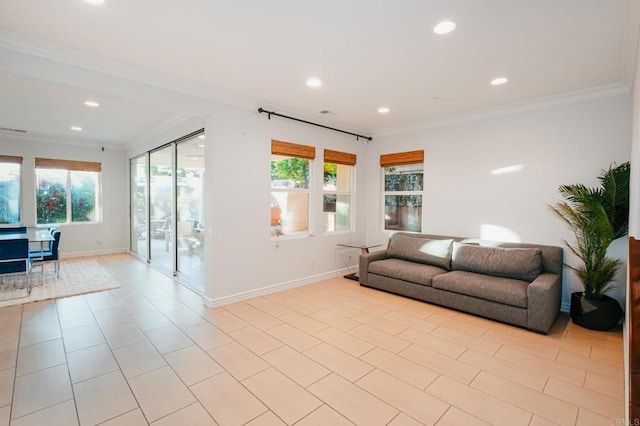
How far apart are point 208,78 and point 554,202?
14.3 ft

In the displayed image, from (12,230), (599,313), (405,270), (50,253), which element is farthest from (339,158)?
(12,230)

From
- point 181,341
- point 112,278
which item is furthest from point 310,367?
point 112,278

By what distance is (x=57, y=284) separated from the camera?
4.82 metres

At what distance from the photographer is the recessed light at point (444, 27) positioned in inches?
88.4

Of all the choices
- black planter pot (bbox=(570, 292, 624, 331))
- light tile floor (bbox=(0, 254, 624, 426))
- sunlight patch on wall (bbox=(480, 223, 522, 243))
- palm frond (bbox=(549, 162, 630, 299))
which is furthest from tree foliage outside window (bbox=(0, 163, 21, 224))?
black planter pot (bbox=(570, 292, 624, 331))

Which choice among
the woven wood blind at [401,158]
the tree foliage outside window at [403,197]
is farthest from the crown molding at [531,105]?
the tree foliage outside window at [403,197]

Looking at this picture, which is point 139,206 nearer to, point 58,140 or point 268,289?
point 58,140

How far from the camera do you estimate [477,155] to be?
14.6 feet

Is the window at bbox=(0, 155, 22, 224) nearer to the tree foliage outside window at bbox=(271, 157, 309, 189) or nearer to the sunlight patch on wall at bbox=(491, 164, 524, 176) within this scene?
the tree foliage outside window at bbox=(271, 157, 309, 189)

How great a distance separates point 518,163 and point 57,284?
22.9 ft

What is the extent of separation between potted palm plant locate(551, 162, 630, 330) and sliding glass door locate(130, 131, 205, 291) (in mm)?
4612

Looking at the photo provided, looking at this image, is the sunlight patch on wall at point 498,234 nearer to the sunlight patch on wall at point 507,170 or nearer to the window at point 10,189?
the sunlight patch on wall at point 507,170

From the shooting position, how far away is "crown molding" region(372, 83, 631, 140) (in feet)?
11.3

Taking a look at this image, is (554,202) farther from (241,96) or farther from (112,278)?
(112,278)
